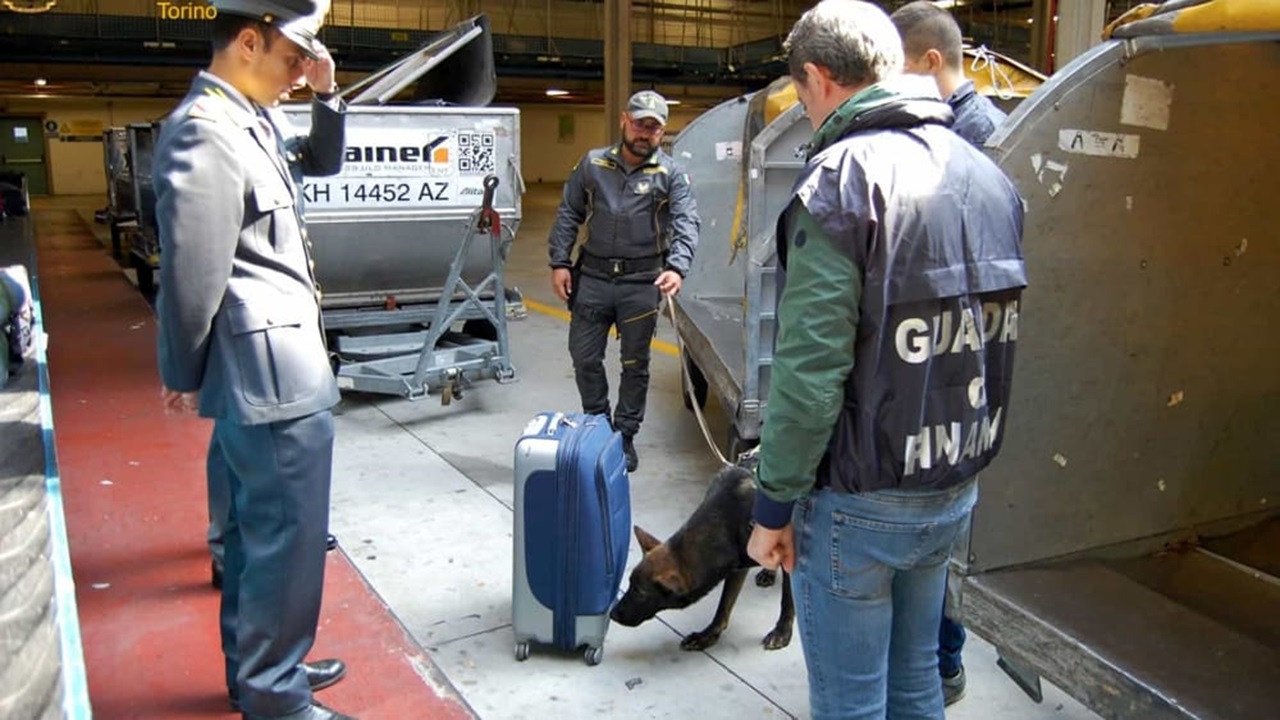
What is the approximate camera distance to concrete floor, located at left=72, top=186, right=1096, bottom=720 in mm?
3150

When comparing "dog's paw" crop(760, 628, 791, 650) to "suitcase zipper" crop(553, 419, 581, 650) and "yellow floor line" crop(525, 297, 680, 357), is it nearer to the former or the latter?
"suitcase zipper" crop(553, 419, 581, 650)

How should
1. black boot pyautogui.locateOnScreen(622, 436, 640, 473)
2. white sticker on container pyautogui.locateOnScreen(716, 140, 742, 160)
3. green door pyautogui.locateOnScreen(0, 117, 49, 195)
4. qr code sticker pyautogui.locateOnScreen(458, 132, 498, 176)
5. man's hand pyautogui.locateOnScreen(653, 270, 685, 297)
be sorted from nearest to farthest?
1. man's hand pyautogui.locateOnScreen(653, 270, 685, 297)
2. black boot pyautogui.locateOnScreen(622, 436, 640, 473)
3. qr code sticker pyautogui.locateOnScreen(458, 132, 498, 176)
4. white sticker on container pyautogui.locateOnScreen(716, 140, 742, 160)
5. green door pyautogui.locateOnScreen(0, 117, 49, 195)

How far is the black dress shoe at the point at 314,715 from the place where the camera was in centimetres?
269

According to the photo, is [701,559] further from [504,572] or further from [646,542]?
[504,572]

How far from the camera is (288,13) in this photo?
244 cm

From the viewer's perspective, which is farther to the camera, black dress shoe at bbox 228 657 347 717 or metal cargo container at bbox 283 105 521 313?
Result: metal cargo container at bbox 283 105 521 313

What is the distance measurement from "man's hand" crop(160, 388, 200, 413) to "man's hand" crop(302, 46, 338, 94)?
89 centimetres

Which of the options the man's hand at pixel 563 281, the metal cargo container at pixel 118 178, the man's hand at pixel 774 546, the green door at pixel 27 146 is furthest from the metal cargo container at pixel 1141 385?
the green door at pixel 27 146

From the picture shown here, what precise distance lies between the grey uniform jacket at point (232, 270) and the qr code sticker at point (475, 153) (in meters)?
4.03

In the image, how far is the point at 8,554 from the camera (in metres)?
2.65

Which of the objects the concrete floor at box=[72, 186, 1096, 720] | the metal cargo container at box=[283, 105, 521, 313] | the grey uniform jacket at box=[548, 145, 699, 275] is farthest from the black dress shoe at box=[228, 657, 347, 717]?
the metal cargo container at box=[283, 105, 521, 313]

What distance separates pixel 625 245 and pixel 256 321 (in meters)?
2.85

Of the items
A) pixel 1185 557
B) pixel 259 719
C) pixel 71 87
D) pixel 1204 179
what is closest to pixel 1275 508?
pixel 1185 557

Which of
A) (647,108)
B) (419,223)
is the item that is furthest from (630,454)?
(419,223)
